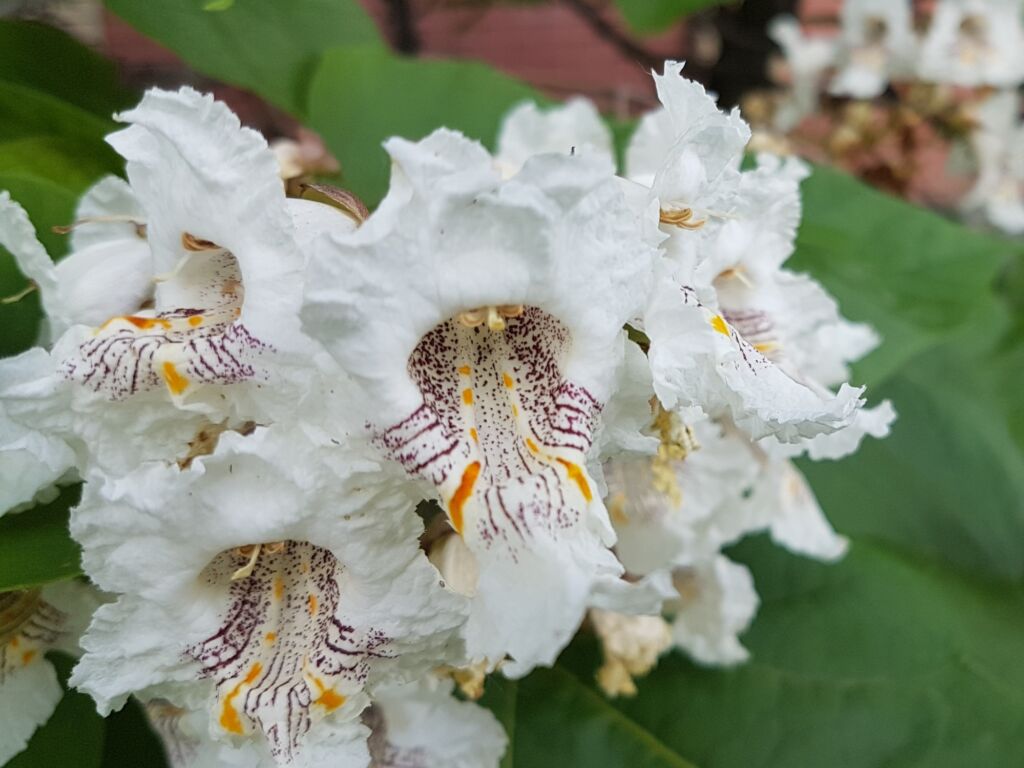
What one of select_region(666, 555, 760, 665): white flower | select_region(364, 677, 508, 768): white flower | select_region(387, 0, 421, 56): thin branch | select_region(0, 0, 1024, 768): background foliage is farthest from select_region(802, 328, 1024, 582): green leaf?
select_region(387, 0, 421, 56): thin branch

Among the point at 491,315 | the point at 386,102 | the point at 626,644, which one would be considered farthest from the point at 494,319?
the point at 386,102

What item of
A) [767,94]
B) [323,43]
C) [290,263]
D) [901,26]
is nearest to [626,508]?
[290,263]

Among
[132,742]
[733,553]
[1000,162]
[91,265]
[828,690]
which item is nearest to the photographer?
[91,265]

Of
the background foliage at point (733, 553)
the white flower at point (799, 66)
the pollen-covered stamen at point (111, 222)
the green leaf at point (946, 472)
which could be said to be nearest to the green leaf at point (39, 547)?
the background foliage at point (733, 553)

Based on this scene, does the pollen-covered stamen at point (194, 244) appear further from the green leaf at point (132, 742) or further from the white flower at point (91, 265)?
the green leaf at point (132, 742)

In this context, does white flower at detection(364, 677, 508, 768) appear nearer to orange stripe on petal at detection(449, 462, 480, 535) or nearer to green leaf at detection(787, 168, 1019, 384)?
orange stripe on petal at detection(449, 462, 480, 535)

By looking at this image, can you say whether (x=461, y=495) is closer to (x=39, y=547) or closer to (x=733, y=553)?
(x=39, y=547)

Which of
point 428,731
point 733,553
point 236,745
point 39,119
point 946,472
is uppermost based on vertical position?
point 39,119
